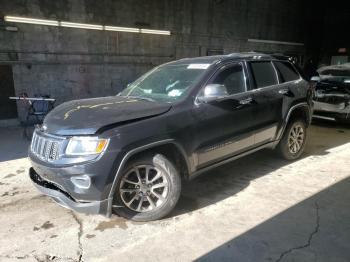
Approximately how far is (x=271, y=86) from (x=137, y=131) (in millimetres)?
2468

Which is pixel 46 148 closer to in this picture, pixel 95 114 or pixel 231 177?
pixel 95 114

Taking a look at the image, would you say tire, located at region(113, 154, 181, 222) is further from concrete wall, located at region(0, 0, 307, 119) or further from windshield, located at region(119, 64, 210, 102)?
concrete wall, located at region(0, 0, 307, 119)

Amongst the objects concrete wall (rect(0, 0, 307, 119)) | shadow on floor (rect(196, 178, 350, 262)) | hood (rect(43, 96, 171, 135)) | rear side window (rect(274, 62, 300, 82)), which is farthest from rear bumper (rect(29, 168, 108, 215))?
concrete wall (rect(0, 0, 307, 119))

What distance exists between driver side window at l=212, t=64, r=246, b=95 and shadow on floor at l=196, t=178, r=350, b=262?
1621mm

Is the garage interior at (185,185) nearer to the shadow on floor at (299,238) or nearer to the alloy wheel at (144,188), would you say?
the shadow on floor at (299,238)

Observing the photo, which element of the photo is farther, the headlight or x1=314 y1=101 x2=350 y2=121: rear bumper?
x1=314 y1=101 x2=350 y2=121: rear bumper

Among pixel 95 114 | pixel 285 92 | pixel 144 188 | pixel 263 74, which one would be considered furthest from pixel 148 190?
pixel 285 92

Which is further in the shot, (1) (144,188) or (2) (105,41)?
(2) (105,41)

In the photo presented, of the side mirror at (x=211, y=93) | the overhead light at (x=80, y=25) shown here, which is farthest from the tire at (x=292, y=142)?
the overhead light at (x=80, y=25)

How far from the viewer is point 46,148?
3055mm

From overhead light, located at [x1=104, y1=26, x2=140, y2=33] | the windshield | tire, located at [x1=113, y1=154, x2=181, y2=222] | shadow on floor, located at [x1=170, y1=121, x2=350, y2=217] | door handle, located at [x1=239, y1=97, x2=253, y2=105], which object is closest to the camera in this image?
tire, located at [x1=113, y1=154, x2=181, y2=222]

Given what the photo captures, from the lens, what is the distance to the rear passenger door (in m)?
4.25

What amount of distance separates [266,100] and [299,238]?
203 cm

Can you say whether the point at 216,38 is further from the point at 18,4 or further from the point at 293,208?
the point at 293,208
